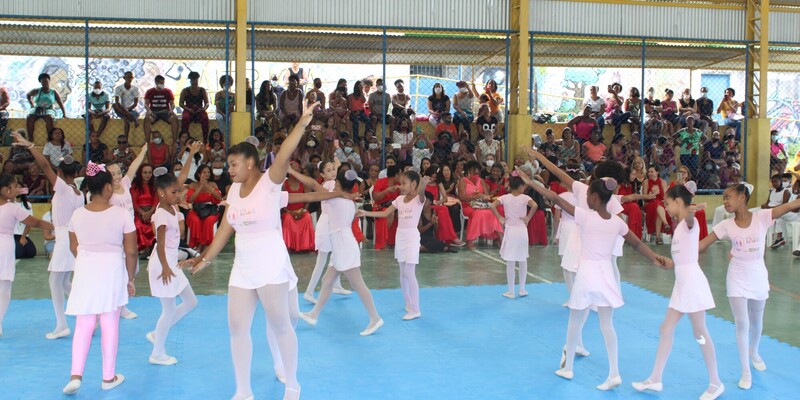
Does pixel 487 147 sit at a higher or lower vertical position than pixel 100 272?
higher

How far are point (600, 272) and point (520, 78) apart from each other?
435 inches

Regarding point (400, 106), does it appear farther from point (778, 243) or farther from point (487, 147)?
point (778, 243)

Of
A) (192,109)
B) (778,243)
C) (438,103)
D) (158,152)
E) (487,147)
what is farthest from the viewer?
(438,103)

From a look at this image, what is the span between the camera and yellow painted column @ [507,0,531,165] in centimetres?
1650

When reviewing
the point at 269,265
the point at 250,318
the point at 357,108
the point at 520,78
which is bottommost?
the point at 250,318

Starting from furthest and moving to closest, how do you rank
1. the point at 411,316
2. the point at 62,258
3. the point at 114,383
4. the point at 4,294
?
the point at 411,316 → the point at 62,258 → the point at 4,294 → the point at 114,383

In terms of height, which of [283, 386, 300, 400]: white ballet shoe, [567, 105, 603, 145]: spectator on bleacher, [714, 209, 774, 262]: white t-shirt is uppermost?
[567, 105, 603, 145]: spectator on bleacher

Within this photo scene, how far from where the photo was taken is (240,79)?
1535cm

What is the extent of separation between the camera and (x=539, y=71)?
28109 mm

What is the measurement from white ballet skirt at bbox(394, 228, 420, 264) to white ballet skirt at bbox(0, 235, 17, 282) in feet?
11.4

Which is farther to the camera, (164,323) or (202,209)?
(202,209)

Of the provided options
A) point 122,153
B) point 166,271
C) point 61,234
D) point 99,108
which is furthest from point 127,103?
point 166,271

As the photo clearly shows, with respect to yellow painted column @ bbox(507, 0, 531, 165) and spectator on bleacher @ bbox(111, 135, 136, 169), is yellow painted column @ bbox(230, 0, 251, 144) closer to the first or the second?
spectator on bleacher @ bbox(111, 135, 136, 169)

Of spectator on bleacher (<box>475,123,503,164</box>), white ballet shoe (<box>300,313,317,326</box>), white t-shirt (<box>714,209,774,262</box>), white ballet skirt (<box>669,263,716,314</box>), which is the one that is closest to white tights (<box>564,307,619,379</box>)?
white ballet skirt (<box>669,263,716,314</box>)
